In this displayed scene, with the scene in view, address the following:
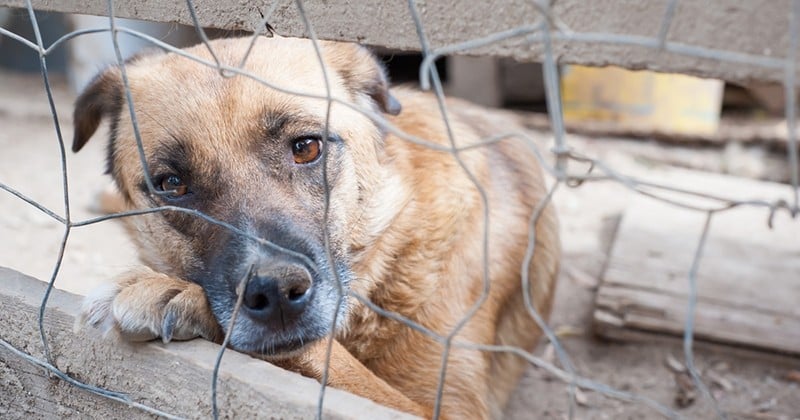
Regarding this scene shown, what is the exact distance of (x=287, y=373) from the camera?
1.91 metres

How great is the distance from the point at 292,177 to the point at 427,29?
880 millimetres

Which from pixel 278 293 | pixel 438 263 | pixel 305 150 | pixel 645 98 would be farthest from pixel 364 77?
pixel 645 98

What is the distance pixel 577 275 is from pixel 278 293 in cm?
297

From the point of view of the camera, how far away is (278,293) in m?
2.02

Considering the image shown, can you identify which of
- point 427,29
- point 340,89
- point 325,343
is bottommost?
point 325,343

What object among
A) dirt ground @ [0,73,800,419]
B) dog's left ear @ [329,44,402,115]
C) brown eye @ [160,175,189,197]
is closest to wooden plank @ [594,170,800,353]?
dirt ground @ [0,73,800,419]

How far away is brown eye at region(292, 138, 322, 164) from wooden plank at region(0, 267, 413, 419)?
0.70m

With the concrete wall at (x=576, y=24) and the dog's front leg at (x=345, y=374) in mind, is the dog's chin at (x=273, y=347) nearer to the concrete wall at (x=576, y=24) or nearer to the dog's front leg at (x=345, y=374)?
the dog's front leg at (x=345, y=374)

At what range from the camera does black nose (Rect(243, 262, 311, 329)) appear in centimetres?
199

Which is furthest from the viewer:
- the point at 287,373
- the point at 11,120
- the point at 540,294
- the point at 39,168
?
the point at 11,120

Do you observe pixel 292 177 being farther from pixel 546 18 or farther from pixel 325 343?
pixel 546 18

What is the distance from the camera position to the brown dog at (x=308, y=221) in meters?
2.15

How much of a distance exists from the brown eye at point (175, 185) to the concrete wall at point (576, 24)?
60cm

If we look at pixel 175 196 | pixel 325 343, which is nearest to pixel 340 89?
pixel 175 196
